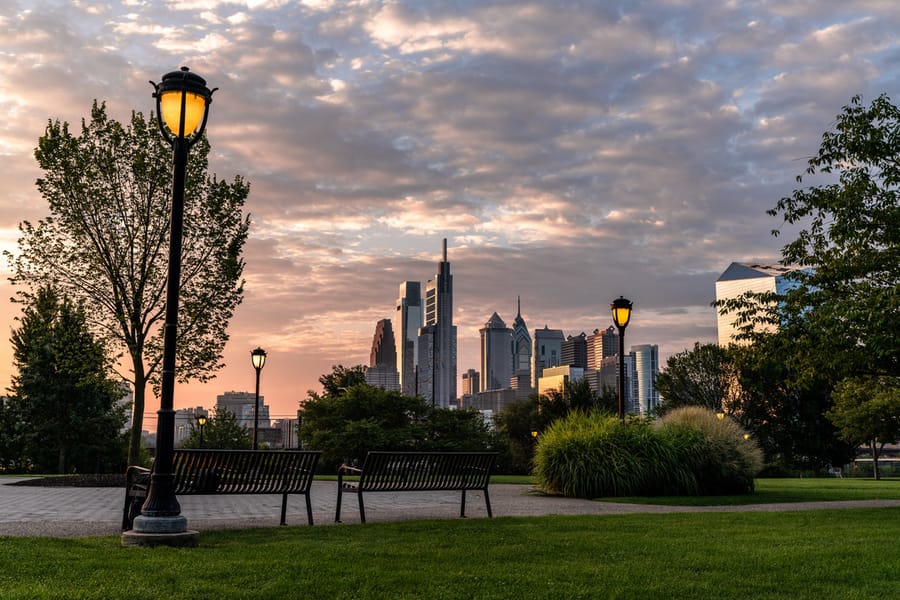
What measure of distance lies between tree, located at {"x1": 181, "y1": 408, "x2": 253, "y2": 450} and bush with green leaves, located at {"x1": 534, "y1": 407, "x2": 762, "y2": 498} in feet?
91.6

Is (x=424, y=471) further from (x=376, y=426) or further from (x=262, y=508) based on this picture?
(x=376, y=426)

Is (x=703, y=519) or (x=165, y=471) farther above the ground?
(x=165, y=471)

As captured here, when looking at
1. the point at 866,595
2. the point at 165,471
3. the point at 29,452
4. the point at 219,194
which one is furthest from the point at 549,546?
the point at 29,452

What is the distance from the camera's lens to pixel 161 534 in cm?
750

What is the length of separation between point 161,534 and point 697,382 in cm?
6212

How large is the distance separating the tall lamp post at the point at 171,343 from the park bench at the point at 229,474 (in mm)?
692

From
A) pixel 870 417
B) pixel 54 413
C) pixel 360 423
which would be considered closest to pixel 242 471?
pixel 360 423

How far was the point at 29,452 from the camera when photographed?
34.2m

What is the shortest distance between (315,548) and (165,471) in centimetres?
189

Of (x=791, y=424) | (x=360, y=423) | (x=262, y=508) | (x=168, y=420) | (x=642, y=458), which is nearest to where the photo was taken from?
(x=168, y=420)

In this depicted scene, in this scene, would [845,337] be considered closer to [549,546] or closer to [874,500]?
[874,500]

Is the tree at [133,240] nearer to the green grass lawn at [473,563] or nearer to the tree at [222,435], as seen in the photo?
the green grass lawn at [473,563]

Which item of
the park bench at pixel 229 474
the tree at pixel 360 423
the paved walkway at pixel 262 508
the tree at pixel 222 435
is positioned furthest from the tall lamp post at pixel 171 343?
the tree at pixel 222 435

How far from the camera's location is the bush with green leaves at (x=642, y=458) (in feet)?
50.6
